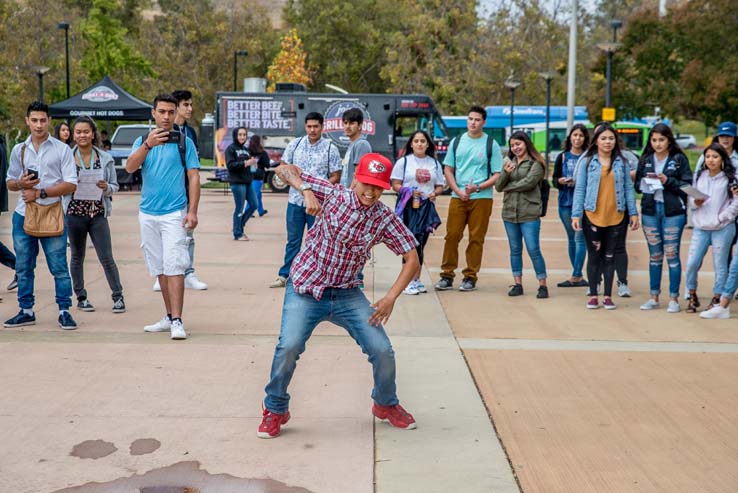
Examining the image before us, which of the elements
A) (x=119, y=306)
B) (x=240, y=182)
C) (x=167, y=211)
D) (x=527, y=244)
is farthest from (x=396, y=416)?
(x=240, y=182)

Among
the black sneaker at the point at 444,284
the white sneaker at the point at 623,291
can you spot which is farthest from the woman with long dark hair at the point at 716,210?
the black sneaker at the point at 444,284

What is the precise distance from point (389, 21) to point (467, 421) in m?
66.5

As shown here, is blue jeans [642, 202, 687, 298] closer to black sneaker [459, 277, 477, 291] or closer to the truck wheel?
black sneaker [459, 277, 477, 291]

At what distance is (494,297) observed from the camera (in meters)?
9.71

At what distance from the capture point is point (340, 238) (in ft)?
16.3

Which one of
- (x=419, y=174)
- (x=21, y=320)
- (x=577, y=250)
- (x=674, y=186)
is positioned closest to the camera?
(x=21, y=320)

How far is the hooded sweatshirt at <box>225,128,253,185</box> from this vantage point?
48.1 feet

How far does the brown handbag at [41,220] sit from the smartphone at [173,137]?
3.98 feet

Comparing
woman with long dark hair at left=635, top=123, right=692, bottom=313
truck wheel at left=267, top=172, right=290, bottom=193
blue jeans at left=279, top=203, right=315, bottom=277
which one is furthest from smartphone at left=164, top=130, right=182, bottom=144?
truck wheel at left=267, top=172, right=290, bottom=193

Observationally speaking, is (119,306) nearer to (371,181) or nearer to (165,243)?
(165,243)

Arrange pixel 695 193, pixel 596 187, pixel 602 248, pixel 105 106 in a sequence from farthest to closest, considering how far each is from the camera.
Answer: pixel 105 106
pixel 602 248
pixel 596 187
pixel 695 193

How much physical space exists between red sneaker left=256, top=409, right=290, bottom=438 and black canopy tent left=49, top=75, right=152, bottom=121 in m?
20.4

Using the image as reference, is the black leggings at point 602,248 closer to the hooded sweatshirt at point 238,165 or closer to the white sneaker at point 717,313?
the white sneaker at point 717,313

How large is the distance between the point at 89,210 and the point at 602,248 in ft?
15.4
